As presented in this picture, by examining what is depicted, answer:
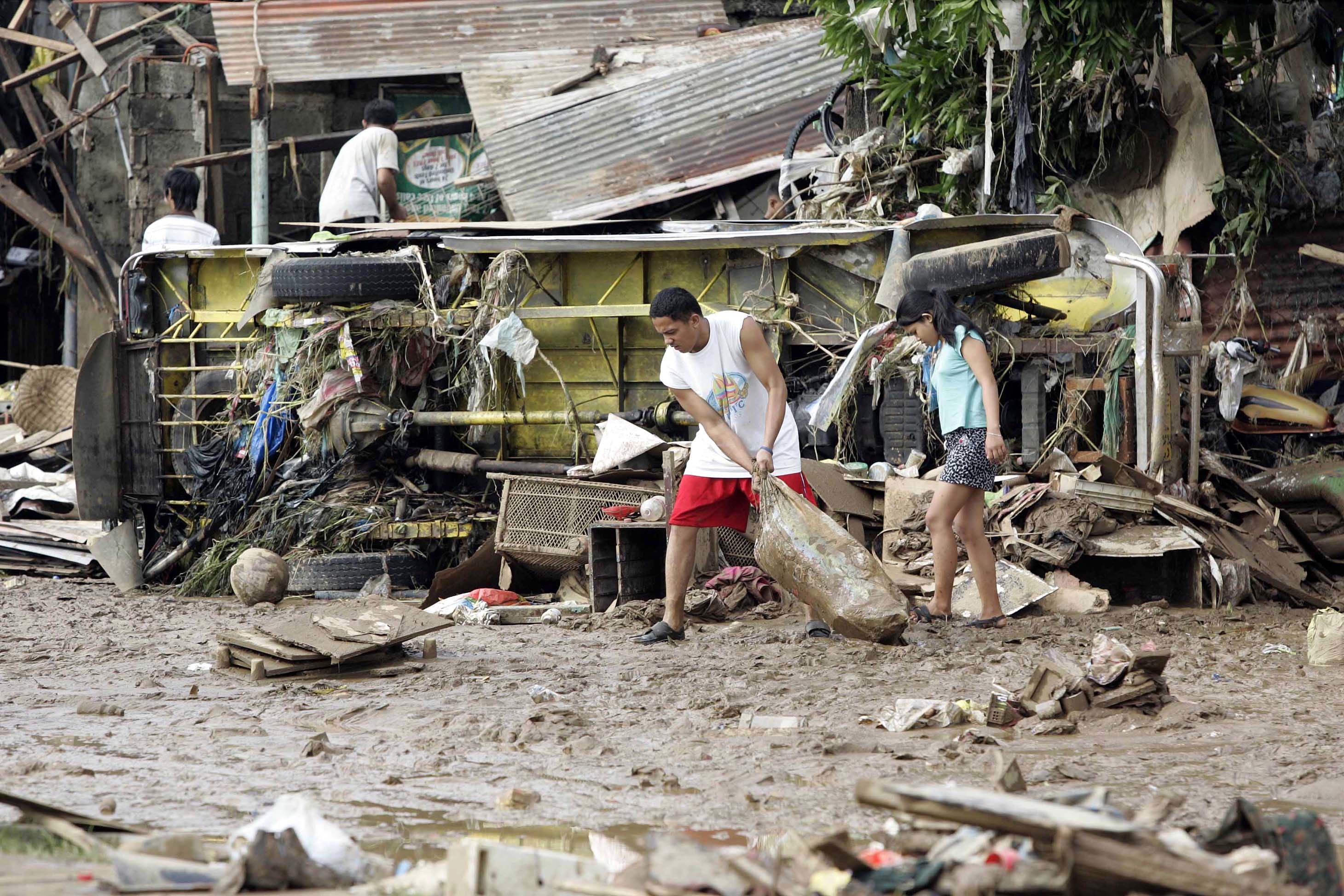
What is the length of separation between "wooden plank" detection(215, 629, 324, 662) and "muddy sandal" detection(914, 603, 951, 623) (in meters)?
3.25

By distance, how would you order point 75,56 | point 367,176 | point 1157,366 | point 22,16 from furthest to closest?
point 22,16 → point 75,56 → point 367,176 → point 1157,366

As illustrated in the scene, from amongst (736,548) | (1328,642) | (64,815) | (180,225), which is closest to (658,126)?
(180,225)

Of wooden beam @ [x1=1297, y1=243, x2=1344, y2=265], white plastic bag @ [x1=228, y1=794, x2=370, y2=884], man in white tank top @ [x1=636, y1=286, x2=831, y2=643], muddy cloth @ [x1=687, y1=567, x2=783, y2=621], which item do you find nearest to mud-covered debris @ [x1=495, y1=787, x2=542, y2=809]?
white plastic bag @ [x1=228, y1=794, x2=370, y2=884]

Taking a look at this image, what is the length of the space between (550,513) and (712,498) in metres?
2.63

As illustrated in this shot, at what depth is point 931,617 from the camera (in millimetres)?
7430

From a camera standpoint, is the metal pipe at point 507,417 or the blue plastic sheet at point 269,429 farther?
the blue plastic sheet at point 269,429

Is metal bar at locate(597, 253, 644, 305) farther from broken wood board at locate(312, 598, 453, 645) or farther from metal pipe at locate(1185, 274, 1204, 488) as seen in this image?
metal pipe at locate(1185, 274, 1204, 488)

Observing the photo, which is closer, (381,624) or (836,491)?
(381,624)

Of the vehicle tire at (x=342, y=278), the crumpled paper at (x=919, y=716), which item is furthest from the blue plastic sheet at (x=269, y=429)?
the crumpled paper at (x=919, y=716)

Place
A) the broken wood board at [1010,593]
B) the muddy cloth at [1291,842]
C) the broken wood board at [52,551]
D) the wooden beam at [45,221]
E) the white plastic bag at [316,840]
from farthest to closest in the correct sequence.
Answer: the wooden beam at [45,221] < the broken wood board at [52,551] < the broken wood board at [1010,593] < the white plastic bag at [316,840] < the muddy cloth at [1291,842]

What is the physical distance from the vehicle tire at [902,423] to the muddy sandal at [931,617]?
1.91 metres

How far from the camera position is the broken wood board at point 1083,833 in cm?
257

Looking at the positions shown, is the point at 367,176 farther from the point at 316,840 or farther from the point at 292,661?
the point at 316,840

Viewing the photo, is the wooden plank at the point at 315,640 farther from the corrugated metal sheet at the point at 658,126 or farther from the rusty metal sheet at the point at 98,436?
the corrugated metal sheet at the point at 658,126
